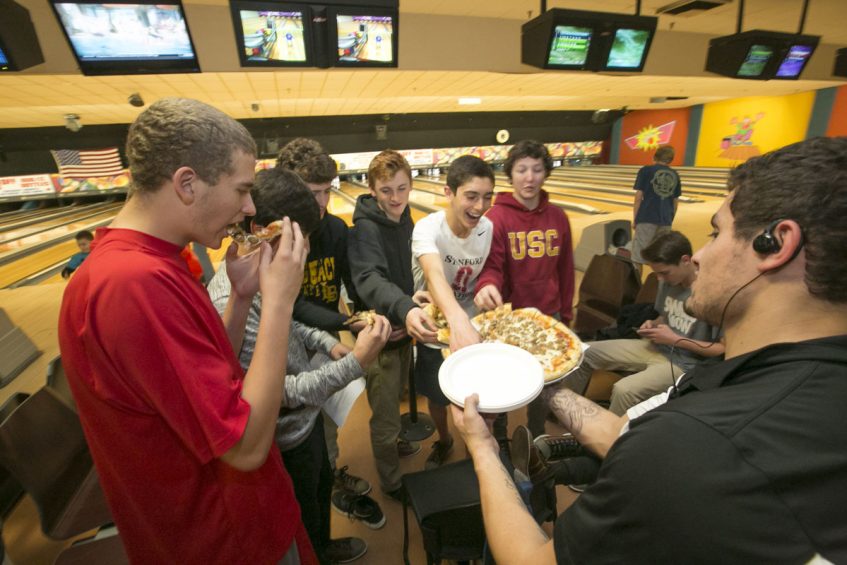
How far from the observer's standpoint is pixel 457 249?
2.11m

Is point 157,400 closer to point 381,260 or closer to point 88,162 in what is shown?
point 381,260

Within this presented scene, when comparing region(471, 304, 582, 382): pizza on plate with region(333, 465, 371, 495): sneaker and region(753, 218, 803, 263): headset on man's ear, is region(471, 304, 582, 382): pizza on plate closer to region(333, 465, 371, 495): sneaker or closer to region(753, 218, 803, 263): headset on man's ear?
region(753, 218, 803, 263): headset on man's ear

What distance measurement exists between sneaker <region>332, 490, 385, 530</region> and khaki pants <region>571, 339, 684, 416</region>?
1.49 metres

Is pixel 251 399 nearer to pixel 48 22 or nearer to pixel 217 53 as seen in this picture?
pixel 217 53

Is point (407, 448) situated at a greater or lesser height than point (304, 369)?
lesser

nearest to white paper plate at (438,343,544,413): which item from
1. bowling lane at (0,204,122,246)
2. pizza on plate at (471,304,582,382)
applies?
pizza on plate at (471,304,582,382)

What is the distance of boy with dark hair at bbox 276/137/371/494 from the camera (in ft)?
5.98

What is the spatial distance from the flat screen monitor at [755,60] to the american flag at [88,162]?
50.1 ft

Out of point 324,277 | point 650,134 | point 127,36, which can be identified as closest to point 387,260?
point 324,277

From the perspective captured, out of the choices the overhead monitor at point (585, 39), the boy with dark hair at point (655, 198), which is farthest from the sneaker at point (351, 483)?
the boy with dark hair at point (655, 198)

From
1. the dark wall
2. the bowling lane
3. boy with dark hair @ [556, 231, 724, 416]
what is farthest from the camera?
the dark wall

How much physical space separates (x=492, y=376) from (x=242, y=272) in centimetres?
83

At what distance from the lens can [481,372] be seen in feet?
4.30

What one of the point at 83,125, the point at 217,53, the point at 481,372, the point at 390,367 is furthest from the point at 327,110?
the point at 481,372
